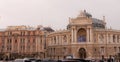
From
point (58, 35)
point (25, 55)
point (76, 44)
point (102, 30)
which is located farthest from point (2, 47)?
Answer: point (102, 30)

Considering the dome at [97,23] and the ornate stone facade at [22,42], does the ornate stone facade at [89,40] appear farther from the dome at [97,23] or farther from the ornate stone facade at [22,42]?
the ornate stone facade at [22,42]

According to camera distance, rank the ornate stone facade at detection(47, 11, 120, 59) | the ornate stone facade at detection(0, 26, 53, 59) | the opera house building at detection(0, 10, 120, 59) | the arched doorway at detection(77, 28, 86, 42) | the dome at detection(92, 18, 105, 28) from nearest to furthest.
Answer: the ornate stone facade at detection(47, 11, 120, 59)
the opera house building at detection(0, 10, 120, 59)
the arched doorway at detection(77, 28, 86, 42)
the dome at detection(92, 18, 105, 28)
the ornate stone facade at detection(0, 26, 53, 59)

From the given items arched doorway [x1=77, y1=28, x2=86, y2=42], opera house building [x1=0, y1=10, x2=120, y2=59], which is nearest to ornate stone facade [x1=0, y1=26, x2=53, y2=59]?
opera house building [x1=0, y1=10, x2=120, y2=59]

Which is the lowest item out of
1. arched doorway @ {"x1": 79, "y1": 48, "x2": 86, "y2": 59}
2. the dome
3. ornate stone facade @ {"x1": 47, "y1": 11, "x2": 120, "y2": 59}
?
arched doorway @ {"x1": 79, "y1": 48, "x2": 86, "y2": 59}

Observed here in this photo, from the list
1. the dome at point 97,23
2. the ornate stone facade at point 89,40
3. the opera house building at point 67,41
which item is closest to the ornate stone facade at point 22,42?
the opera house building at point 67,41

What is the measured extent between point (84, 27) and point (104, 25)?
17.0 meters

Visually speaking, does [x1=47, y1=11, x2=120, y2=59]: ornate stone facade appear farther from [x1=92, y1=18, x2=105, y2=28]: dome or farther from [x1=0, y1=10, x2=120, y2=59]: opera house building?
[x1=92, y1=18, x2=105, y2=28]: dome

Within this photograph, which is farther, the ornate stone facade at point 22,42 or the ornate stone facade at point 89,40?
the ornate stone facade at point 22,42

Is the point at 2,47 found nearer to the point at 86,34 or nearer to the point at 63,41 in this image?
the point at 63,41

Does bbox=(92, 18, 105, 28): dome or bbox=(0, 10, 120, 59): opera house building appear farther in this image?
bbox=(92, 18, 105, 28): dome

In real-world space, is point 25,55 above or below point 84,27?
below

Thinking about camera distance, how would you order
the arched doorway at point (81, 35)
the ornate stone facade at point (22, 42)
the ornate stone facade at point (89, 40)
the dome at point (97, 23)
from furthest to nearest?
the ornate stone facade at point (22, 42), the dome at point (97, 23), the arched doorway at point (81, 35), the ornate stone facade at point (89, 40)

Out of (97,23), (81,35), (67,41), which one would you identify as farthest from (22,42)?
(97,23)

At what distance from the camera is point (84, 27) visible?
9838cm
